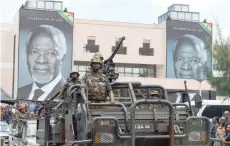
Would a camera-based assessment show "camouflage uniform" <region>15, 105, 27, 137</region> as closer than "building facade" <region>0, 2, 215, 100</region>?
Yes

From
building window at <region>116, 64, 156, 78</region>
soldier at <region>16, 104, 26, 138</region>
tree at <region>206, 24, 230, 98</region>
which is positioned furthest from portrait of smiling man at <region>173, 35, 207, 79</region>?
soldier at <region>16, 104, 26, 138</region>

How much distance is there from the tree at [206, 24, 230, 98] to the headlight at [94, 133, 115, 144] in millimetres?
15306

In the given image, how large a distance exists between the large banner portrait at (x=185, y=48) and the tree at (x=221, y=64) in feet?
106

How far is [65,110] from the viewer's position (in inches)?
359

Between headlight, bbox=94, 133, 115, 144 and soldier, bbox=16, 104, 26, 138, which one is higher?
headlight, bbox=94, 133, 115, 144

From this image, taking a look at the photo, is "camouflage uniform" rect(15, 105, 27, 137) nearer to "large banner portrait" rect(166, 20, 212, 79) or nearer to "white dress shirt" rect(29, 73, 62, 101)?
"white dress shirt" rect(29, 73, 62, 101)

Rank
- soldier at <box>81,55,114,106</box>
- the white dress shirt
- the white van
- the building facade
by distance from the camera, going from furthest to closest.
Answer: the building facade, the white dress shirt, the white van, soldier at <box>81,55,114,106</box>

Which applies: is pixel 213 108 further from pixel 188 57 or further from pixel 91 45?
pixel 188 57

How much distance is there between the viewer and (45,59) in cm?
5241

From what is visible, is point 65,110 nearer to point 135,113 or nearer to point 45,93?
point 135,113

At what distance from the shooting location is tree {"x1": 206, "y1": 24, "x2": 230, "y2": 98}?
2253 cm

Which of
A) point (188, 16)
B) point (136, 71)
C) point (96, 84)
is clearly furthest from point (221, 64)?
point (188, 16)

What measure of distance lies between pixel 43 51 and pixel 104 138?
1785 inches

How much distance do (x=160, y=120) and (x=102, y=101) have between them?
1.33m
